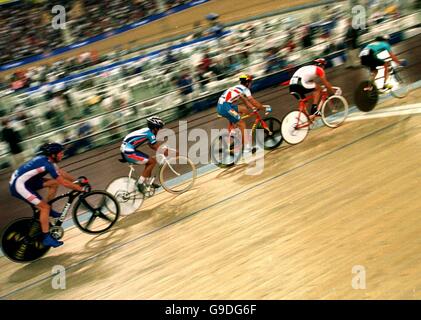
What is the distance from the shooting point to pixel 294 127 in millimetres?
6480

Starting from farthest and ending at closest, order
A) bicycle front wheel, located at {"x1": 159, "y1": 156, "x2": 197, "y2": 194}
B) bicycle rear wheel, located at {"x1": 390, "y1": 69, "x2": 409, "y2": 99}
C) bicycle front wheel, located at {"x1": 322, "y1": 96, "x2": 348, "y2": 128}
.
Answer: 1. bicycle rear wheel, located at {"x1": 390, "y1": 69, "x2": 409, "y2": 99}
2. bicycle front wheel, located at {"x1": 322, "y1": 96, "x2": 348, "y2": 128}
3. bicycle front wheel, located at {"x1": 159, "y1": 156, "x2": 197, "y2": 194}

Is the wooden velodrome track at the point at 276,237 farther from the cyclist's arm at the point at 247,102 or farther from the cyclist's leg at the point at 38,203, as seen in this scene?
the cyclist's arm at the point at 247,102

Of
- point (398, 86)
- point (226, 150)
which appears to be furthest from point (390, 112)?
point (226, 150)

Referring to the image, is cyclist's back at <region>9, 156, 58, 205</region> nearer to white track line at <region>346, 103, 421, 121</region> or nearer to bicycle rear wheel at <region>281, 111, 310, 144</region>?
bicycle rear wheel at <region>281, 111, 310, 144</region>

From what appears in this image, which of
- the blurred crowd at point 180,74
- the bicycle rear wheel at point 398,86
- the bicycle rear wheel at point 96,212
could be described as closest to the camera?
the bicycle rear wheel at point 96,212

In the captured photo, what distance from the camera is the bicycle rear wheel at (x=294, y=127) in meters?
6.37

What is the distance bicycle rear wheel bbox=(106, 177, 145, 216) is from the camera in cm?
550

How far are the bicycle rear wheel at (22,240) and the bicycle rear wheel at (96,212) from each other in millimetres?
490

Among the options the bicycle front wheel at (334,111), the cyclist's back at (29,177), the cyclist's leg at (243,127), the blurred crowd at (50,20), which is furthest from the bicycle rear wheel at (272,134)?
the blurred crowd at (50,20)

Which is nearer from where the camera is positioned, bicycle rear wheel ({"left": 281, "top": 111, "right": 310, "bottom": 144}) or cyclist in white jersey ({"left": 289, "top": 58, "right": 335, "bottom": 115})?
cyclist in white jersey ({"left": 289, "top": 58, "right": 335, "bottom": 115})

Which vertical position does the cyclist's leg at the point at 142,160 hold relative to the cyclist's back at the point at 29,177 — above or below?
below

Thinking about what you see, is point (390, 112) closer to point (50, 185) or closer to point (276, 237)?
point (276, 237)

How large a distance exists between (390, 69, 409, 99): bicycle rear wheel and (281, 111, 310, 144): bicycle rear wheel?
1894 millimetres

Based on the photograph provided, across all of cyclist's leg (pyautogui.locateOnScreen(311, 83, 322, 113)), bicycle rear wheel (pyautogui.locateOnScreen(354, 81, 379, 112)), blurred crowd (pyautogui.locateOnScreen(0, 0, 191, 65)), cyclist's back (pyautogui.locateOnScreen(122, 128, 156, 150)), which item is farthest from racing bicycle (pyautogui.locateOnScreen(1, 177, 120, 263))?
blurred crowd (pyautogui.locateOnScreen(0, 0, 191, 65))
